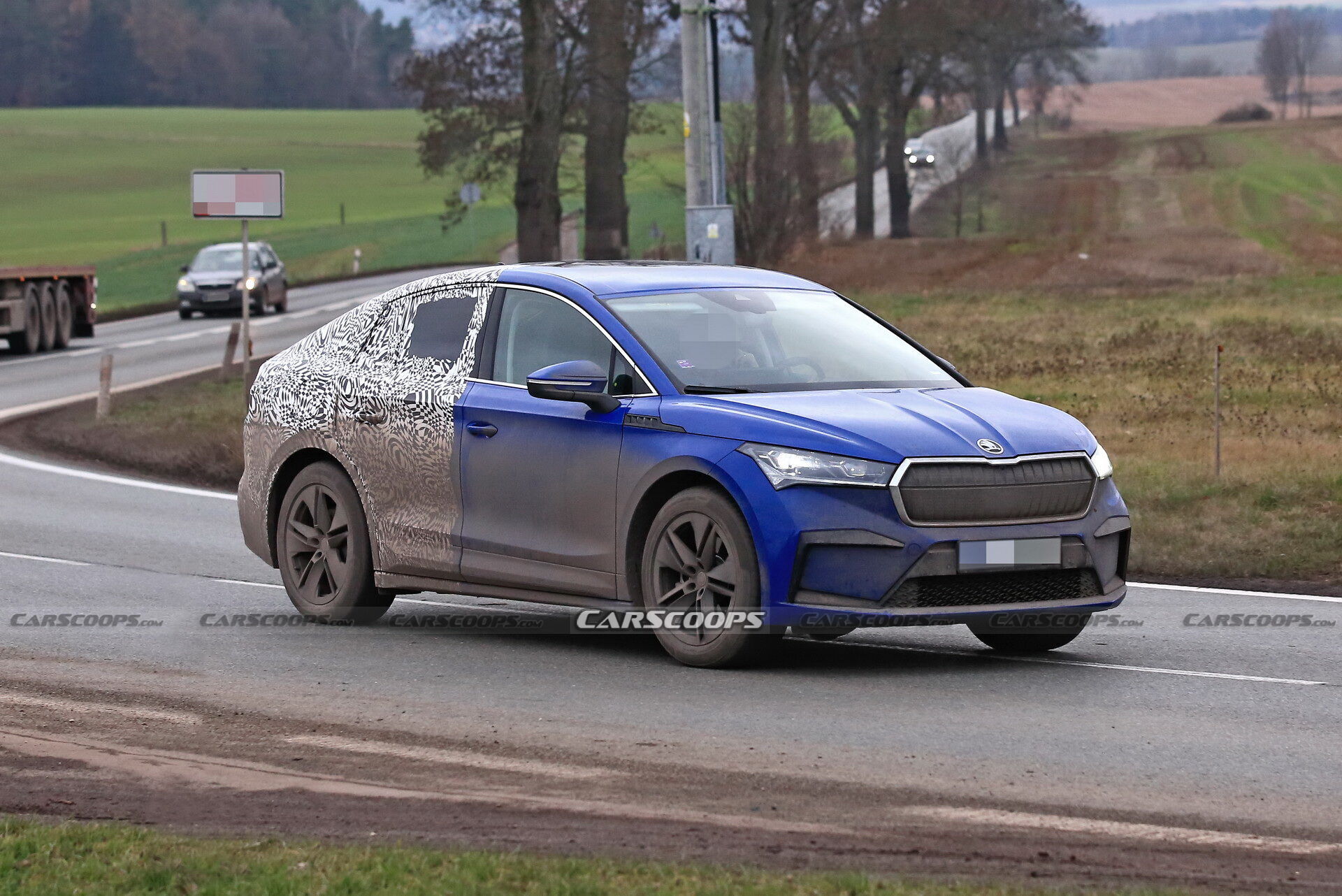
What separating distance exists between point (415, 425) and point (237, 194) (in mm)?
16817

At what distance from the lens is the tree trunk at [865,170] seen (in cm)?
6700

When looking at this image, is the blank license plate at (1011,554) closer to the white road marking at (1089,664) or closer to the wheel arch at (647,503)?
the white road marking at (1089,664)

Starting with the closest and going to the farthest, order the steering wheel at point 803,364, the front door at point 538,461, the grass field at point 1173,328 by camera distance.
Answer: the front door at point 538,461, the steering wheel at point 803,364, the grass field at point 1173,328

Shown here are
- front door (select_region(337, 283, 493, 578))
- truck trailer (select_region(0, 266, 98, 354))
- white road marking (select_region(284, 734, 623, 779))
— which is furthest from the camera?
truck trailer (select_region(0, 266, 98, 354))

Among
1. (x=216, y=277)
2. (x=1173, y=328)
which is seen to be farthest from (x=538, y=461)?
(x=216, y=277)

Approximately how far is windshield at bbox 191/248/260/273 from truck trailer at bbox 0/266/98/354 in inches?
300

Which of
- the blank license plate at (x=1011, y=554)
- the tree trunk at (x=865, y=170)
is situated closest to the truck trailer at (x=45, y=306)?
the blank license plate at (x=1011, y=554)

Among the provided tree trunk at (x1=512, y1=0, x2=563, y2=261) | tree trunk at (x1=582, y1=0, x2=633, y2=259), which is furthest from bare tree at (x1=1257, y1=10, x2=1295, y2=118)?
tree trunk at (x1=512, y1=0, x2=563, y2=261)

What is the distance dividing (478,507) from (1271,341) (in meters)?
20.5

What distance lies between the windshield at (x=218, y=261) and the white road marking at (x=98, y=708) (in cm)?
3903

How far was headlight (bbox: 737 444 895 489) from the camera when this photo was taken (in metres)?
8.10

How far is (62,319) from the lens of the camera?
3725 centimetres

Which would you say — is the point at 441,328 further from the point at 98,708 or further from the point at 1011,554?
the point at 1011,554

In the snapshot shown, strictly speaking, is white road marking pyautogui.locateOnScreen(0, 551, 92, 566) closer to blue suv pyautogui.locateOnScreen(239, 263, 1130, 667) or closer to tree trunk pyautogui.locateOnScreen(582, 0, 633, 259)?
blue suv pyautogui.locateOnScreen(239, 263, 1130, 667)
